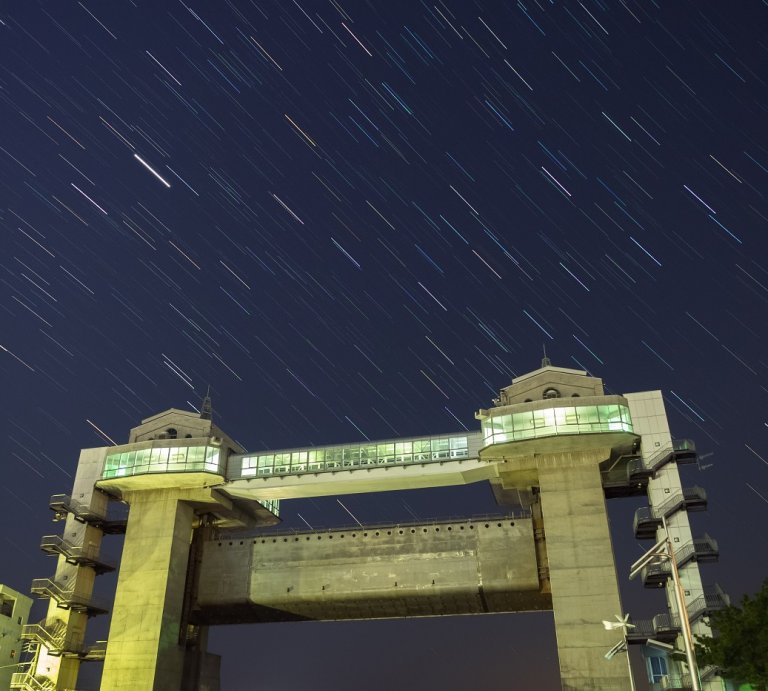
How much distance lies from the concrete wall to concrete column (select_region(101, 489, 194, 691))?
17.0 feet

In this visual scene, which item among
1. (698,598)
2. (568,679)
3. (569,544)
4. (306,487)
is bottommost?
(568,679)

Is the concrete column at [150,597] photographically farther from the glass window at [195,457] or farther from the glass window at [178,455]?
the glass window at [195,457]

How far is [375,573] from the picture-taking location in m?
66.1

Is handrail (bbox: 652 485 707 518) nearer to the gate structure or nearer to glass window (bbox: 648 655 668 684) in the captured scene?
the gate structure

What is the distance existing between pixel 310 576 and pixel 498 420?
922 inches

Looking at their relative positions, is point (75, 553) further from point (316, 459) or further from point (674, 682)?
point (674, 682)

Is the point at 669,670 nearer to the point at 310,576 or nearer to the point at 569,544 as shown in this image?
the point at 569,544

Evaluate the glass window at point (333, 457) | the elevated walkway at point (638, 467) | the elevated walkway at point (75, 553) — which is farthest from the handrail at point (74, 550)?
the elevated walkway at point (638, 467)

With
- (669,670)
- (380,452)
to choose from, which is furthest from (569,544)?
(380,452)

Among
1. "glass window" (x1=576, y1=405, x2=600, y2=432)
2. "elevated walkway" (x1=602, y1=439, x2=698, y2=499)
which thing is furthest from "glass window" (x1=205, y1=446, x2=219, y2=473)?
"elevated walkway" (x1=602, y1=439, x2=698, y2=499)

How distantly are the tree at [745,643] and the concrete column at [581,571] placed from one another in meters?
8.56

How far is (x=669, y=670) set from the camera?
56156 millimetres

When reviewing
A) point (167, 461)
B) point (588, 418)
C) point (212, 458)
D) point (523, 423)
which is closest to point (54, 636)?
point (167, 461)

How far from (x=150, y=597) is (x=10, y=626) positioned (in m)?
25.8
